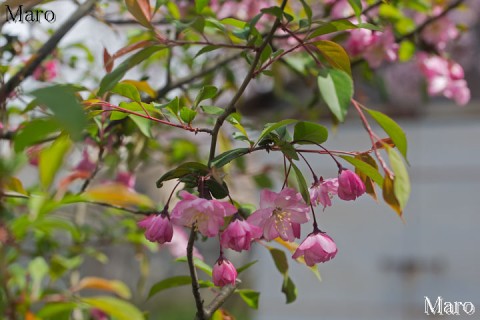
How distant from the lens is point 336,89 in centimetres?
65

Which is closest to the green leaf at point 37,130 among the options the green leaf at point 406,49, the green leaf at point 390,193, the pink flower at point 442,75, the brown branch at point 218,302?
the brown branch at point 218,302

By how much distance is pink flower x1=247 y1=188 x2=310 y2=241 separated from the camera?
27.3 inches

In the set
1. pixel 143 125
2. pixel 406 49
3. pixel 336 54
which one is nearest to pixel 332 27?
pixel 336 54

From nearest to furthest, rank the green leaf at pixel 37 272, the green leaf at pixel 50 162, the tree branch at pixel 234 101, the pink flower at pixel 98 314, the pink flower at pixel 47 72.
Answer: the green leaf at pixel 50 162 < the tree branch at pixel 234 101 < the pink flower at pixel 98 314 < the green leaf at pixel 37 272 < the pink flower at pixel 47 72

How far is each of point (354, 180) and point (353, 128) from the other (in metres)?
4.37

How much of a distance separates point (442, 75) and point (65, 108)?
119cm

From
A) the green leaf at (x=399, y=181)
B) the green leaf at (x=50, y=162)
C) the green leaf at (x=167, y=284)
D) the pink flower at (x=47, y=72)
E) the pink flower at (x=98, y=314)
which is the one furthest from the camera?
the pink flower at (x=47, y=72)

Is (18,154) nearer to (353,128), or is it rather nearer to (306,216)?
(306,216)

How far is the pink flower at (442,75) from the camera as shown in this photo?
1479 millimetres

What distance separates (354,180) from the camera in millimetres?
701

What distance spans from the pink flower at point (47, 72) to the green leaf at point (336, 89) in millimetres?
759

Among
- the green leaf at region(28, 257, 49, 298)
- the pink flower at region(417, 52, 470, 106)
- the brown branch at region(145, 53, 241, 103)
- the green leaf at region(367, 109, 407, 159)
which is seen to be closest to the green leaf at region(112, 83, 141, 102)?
the green leaf at region(367, 109, 407, 159)

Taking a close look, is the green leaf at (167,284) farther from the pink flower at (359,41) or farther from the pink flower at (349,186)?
the pink flower at (359,41)

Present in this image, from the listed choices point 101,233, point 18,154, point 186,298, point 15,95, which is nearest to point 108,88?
point 18,154
